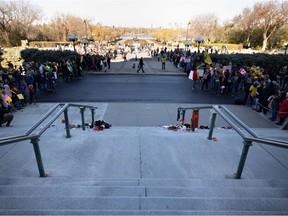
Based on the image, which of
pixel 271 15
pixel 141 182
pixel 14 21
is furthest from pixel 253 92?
pixel 14 21

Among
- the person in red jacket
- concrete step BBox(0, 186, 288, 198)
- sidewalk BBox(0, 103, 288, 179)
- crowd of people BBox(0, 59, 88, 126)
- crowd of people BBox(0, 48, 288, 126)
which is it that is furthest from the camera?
crowd of people BBox(0, 48, 288, 126)

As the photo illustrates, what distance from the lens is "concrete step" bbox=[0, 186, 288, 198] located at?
9.68ft

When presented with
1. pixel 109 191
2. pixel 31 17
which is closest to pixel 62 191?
pixel 109 191

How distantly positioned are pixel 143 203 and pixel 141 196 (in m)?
0.17

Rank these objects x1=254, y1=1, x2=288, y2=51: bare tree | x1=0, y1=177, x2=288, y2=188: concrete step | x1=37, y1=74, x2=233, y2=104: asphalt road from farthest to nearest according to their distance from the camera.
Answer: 1. x1=254, y1=1, x2=288, y2=51: bare tree
2. x1=37, y1=74, x2=233, y2=104: asphalt road
3. x1=0, y1=177, x2=288, y2=188: concrete step

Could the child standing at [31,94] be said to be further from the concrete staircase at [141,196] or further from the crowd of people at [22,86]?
the concrete staircase at [141,196]

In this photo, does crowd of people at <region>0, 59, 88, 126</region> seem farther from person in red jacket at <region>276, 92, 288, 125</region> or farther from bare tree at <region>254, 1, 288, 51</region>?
bare tree at <region>254, 1, 288, 51</region>

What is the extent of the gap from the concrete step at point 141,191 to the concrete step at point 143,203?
0.48 ft

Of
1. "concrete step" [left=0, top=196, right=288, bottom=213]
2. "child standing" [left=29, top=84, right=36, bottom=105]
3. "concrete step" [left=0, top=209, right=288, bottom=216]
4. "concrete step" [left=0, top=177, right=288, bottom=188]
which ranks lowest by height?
"child standing" [left=29, top=84, right=36, bottom=105]

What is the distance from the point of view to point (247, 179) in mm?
3510

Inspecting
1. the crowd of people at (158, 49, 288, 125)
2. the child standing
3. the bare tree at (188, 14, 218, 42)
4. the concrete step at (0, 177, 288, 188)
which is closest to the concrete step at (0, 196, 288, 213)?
the concrete step at (0, 177, 288, 188)

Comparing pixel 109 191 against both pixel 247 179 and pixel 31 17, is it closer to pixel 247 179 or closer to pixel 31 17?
pixel 247 179

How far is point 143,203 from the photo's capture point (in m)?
2.74

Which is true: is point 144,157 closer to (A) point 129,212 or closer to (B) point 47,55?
(A) point 129,212
